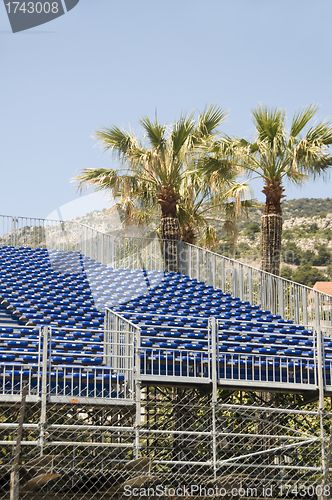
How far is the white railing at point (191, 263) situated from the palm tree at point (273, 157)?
1.14m

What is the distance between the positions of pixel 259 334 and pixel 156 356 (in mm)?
3655

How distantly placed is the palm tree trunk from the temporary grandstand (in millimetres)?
677

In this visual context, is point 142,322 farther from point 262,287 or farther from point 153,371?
point 262,287

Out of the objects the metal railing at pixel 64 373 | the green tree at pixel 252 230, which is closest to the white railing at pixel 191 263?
the metal railing at pixel 64 373

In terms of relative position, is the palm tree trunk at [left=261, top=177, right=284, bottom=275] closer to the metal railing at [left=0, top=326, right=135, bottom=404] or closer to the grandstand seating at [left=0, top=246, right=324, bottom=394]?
the grandstand seating at [left=0, top=246, right=324, bottom=394]

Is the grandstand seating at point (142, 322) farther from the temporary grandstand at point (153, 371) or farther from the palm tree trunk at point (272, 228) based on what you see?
the palm tree trunk at point (272, 228)

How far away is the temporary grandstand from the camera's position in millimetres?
9938

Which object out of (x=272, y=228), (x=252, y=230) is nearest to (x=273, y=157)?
(x=272, y=228)

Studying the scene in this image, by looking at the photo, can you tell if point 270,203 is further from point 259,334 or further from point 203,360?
point 203,360

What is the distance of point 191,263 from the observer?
67.8 feet

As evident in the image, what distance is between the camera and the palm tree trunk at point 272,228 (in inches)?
758

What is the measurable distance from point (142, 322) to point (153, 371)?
2.65 m

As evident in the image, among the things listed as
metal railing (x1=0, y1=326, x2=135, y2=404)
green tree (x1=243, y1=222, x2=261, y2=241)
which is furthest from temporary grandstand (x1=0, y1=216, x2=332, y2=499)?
green tree (x1=243, y1=222, x2=261, y2=241)

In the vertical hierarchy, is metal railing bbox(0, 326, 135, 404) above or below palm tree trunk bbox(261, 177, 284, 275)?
below
